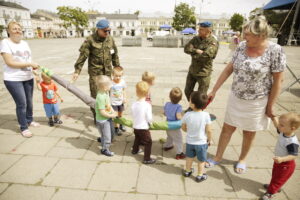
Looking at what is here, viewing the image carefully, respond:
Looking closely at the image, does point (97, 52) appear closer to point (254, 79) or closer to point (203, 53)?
point (203, 53)

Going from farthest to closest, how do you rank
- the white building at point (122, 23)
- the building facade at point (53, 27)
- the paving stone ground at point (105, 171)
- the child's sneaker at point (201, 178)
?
1. the white building at point (122, 23)
2. the building facade at point (53, 27)
3. the child's sneaker at point (201, 178)
4. the paving stone ground at point (105, 171)

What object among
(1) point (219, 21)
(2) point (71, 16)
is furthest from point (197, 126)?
(1) point (219, 21)

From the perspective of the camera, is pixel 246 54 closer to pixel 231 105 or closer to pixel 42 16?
pixel 231 105

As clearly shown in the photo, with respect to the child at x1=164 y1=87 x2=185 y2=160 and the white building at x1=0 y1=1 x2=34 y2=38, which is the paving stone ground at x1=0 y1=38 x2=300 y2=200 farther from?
the white building at x1=0 y1=1 x2=34 y2=38

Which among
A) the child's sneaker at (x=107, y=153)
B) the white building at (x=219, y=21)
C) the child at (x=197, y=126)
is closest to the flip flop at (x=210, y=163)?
the child at (x=197, y=126)

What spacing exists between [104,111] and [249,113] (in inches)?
81.4

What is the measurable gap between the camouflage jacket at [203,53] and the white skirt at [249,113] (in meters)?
1.61

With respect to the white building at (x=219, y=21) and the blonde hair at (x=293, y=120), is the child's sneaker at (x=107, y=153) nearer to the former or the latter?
the blonde hair at (x=293, y=120)

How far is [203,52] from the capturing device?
13.5ft

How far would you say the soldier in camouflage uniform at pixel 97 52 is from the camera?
153 inches

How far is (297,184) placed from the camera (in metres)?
2.70

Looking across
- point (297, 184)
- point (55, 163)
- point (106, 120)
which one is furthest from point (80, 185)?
point (297, 184)

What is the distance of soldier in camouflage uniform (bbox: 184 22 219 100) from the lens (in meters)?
4.07

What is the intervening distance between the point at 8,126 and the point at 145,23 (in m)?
110
